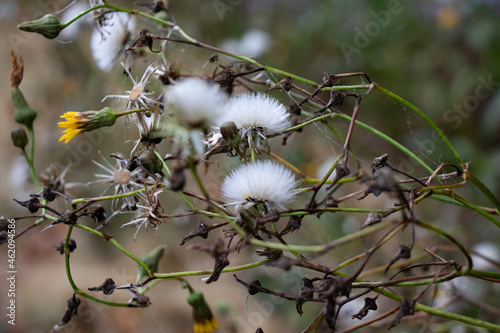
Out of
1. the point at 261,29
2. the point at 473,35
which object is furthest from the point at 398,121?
the point at 261,29

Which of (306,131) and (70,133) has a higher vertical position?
(306,131)

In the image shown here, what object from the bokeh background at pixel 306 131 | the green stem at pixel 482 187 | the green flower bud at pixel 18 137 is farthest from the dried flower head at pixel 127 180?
the bokeh background at pixel 306 131

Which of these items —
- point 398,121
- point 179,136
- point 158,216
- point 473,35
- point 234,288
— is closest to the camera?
point 179,136

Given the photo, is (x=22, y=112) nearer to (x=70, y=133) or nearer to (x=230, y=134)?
(x=70, y=133)

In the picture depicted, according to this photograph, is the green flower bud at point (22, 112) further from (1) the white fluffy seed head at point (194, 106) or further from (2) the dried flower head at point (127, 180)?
(1) the white fluffy seed head at point (194, 106)

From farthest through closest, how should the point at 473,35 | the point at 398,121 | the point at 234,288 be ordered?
1. the point at 234,288
2. the point at 398,121
3. the point at 473,35

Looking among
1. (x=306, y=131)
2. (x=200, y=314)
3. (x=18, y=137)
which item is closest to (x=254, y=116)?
(x=200, y=314)

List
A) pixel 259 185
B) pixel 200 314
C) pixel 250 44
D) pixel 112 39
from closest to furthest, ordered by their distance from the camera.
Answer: pixel 259 185
pixel 200 314
pixel 112 39
pixel 250 44

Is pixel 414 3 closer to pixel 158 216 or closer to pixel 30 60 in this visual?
pixel 158 216
